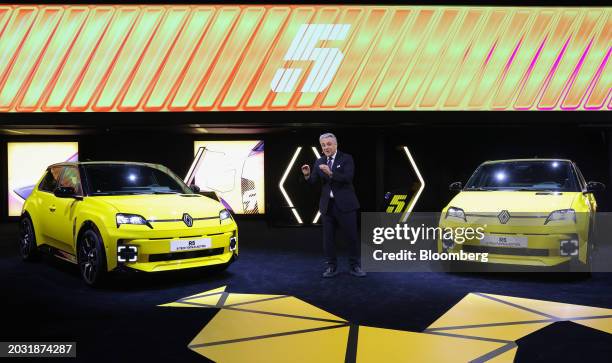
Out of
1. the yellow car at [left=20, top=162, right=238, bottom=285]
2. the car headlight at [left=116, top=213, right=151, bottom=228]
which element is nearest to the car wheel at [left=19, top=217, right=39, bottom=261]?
the yellow car at [left=20, top=162, right=238, bottom=285]

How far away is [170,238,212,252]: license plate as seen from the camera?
5.48m

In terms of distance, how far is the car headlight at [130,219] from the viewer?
17.7 ft

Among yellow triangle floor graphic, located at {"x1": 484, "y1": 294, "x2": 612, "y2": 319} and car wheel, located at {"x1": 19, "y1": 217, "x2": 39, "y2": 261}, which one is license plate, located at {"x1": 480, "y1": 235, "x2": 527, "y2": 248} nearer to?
yellow triangle floor graphic, located at {"x1": 484, "y1": 294, "x2": 612, "y2": 319}

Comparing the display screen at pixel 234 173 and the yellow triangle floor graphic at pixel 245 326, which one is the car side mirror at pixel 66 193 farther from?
the display screen at pixel 234 173

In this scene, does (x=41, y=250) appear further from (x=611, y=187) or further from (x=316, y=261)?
(x=611, y=187)

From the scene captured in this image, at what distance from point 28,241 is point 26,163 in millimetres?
6223

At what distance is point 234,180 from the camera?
12.6 metres

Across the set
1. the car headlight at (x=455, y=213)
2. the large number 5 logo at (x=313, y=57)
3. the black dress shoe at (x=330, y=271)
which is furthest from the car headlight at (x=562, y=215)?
the large number 5 logo at (x=313, y=57)

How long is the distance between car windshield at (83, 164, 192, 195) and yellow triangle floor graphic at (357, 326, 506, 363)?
3.68 m

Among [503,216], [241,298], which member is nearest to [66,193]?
[241,298]

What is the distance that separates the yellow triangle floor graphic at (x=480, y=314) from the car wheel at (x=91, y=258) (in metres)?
3.58

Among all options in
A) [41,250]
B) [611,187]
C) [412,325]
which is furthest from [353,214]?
[611,187]

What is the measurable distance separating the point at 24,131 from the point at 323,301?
9.87 metres

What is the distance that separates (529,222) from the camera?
19.0ft
